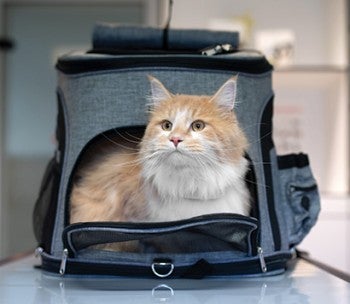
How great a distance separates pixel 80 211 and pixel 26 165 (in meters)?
1.87

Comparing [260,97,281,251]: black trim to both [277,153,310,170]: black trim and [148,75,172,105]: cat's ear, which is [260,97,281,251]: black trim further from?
[148,75,172,105]: cat's ear

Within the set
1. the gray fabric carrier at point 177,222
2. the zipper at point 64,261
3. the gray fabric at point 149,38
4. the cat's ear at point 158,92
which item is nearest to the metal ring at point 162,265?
the gray fabric carrier at point 177,222

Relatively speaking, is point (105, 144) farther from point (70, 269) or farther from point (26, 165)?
point (26, 165)

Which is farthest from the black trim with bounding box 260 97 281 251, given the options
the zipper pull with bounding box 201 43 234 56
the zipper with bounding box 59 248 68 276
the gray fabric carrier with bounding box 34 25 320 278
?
the zipper with bounding box 59 248 68 276

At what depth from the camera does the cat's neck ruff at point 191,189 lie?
723mm

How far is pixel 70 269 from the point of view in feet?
2.45

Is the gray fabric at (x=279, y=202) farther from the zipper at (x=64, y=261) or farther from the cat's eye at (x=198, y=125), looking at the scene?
the zipper at (x=64, y=261)

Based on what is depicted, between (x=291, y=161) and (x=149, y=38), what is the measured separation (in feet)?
1.02

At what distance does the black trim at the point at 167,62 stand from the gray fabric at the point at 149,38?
110mm

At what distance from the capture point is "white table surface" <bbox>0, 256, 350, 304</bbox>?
0.65 metres

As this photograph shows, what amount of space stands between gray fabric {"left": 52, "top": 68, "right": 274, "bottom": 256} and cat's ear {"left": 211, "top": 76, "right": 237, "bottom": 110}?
0.02 metres

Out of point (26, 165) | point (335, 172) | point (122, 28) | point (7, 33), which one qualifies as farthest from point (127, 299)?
point (7, 33)

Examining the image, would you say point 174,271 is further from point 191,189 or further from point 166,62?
point 166,62

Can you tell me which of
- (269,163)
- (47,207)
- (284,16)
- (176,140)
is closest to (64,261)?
(47,207)
